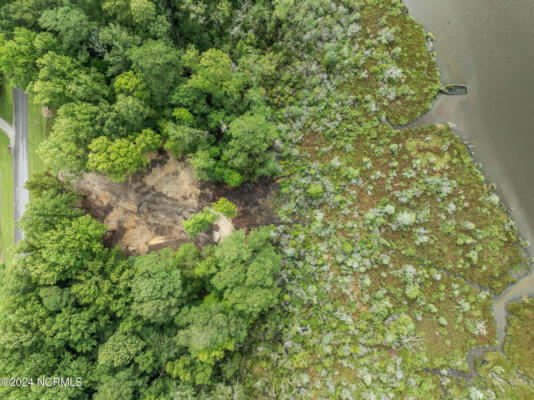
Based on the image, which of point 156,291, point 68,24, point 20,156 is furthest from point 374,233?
point 20,156

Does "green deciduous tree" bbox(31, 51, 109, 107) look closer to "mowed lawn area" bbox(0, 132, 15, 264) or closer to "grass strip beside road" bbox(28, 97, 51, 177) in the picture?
"grass strip beside road" bbox(28, 97, 51, 177)

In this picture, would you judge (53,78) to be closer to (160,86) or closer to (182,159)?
(160,86)

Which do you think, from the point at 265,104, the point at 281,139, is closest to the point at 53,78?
the point at 265,104

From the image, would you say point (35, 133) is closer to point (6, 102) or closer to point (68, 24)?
point (6, 102)

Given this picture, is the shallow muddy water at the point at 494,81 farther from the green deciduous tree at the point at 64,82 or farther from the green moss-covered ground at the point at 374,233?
the green deciduous tree at the point at 64,82

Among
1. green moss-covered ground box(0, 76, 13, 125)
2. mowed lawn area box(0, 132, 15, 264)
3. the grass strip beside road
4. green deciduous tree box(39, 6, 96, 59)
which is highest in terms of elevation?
green deciduous tree box(39, 6, 96, 59)

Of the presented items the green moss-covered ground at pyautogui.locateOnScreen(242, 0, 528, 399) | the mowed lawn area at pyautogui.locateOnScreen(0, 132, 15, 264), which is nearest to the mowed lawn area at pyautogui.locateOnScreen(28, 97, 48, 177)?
the mowed lawn area at pyautogui.locateOnScreen(0, 132, 15, 264)

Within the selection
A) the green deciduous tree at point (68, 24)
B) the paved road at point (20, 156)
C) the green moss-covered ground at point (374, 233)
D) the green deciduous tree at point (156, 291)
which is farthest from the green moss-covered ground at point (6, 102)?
the green moss-covered ground at point (374, 233)
